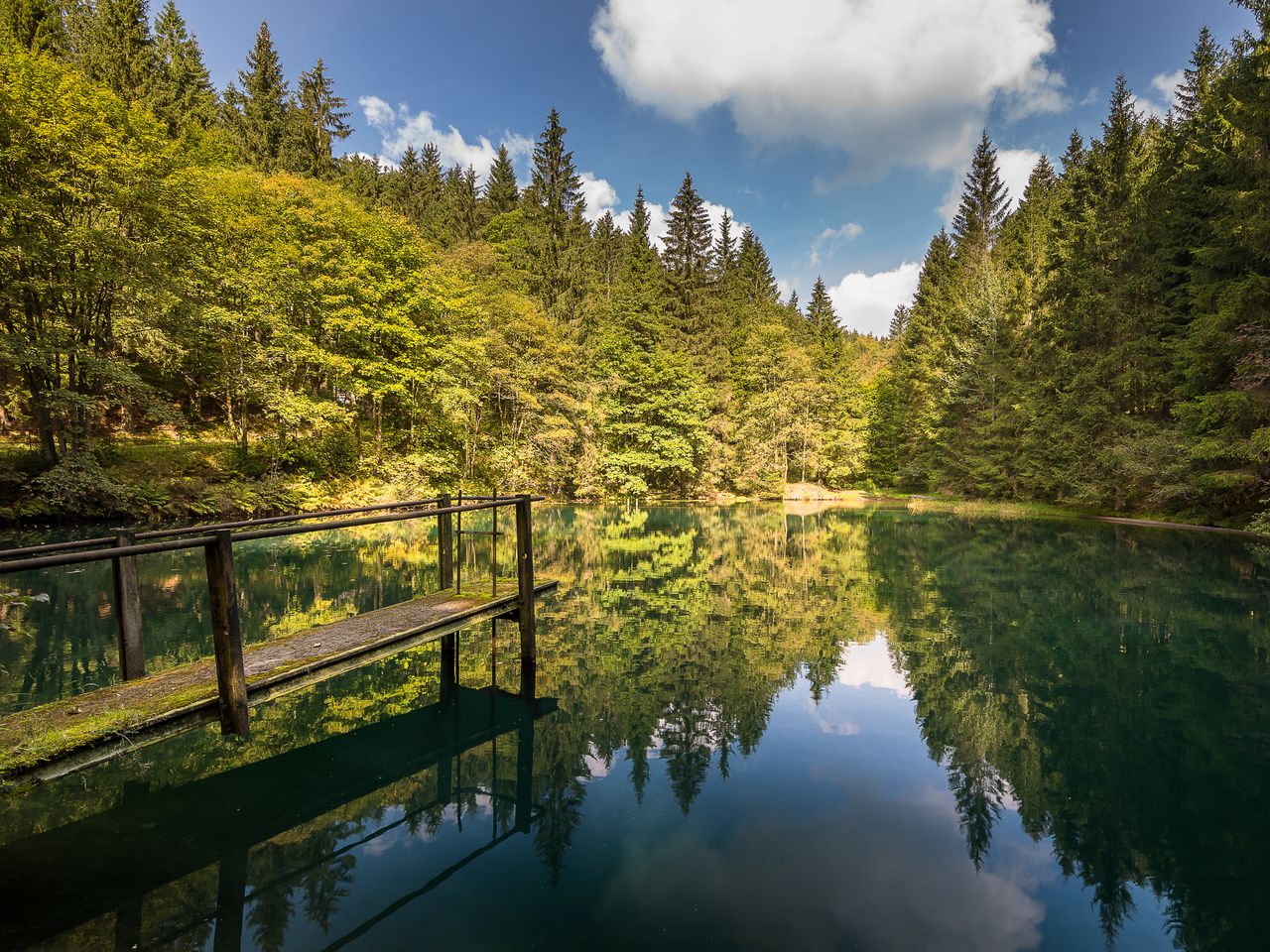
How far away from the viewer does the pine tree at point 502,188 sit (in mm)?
51688

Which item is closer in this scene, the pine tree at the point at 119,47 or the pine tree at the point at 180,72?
the pine tree at the point at 119,47

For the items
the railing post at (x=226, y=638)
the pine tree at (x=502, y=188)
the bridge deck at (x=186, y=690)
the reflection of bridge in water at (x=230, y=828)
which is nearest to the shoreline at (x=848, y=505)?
the bridge deck at (x=186, y=690)

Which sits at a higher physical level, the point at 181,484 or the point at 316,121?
the point at 316,121

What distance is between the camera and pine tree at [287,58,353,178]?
38031 mm

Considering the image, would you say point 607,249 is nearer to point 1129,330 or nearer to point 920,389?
point 920,389

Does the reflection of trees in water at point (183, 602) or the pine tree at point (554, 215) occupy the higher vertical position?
the pine tree at point (554, 215)

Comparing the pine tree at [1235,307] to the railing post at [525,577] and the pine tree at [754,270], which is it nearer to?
the railing post at [525,577]

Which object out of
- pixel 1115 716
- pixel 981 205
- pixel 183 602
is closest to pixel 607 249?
pixel 981 205

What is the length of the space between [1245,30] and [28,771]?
3279 cm

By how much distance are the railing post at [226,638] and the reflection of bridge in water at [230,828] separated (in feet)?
3.24

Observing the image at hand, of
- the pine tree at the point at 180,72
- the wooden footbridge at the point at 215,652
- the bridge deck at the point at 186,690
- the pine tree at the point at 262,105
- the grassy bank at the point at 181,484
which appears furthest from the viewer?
the pine tree at the point at 262,105

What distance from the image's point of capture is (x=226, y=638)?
182 inches

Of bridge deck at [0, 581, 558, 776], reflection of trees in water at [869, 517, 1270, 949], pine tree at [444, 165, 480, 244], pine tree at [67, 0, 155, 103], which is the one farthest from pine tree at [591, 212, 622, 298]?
bridge deck at [0, 581, 558, 776]

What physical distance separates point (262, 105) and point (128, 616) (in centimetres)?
4573
